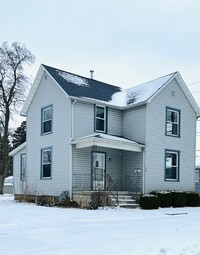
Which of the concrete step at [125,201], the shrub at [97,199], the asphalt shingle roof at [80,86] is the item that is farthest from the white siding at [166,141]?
the shrub at [97,199]

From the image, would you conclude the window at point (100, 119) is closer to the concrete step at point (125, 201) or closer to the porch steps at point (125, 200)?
the porch steps at point (125, 200)

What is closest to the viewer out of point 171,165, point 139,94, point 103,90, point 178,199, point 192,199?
point 178,199

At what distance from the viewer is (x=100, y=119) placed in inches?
832

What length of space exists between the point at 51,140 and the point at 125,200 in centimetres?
571

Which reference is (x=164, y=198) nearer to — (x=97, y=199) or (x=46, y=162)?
(x=97, y=199)

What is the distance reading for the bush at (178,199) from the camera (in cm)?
1977

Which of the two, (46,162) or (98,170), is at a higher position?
(46,162)

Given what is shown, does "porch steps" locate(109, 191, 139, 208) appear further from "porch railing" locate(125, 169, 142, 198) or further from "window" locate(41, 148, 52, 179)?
"window" locate(41, 148, 52, 179)

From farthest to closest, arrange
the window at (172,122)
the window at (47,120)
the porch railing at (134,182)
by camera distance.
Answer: the window at (172,122), the window at (47,120), the porch railing at (134,182)

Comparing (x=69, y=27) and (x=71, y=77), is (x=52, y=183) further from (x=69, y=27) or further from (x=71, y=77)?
(x=69, y=27)

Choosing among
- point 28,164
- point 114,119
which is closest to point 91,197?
point 114,119

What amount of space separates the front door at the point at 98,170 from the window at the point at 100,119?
1443mm

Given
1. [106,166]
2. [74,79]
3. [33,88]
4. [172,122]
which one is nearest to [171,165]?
[172,122]

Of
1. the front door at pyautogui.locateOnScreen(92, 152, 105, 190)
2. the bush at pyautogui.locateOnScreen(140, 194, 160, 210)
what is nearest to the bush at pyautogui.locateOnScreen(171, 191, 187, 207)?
the bush at pyautogui.locateOnScreen(140, 194, 160, 210)
